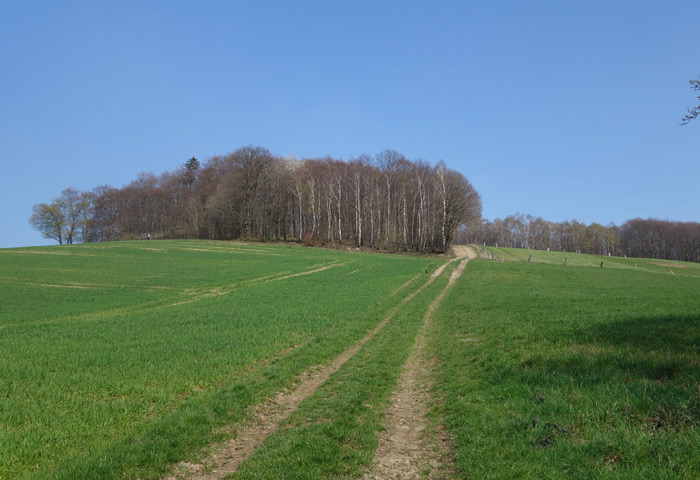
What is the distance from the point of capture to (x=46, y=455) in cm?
639

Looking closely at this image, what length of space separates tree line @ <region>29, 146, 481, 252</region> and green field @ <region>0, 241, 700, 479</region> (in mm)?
53597

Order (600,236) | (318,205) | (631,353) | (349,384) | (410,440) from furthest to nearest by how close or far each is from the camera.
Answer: (600,236)
(318,205)
(349,384)
(631,353)
(410,440)

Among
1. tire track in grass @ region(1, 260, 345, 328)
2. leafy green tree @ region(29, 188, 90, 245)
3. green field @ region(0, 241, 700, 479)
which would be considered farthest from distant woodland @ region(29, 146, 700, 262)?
green field @ region(0, 241, 700, 479)

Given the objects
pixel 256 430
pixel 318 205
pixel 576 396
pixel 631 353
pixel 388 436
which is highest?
pixel 318 205

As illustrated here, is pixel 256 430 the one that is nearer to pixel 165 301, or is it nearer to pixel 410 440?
pixel 410 440

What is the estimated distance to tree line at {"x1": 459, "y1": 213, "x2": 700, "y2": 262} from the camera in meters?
128

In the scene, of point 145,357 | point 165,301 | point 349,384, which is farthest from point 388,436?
point 165,301

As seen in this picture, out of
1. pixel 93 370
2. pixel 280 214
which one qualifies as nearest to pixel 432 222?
pixel 280 214

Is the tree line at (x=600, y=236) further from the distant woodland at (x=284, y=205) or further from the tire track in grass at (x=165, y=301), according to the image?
the tire track in grass at (x=165, y=301)

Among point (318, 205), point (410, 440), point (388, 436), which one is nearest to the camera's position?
point (410, 440)

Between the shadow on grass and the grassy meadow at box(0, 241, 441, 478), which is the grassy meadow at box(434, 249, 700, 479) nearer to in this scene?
the shadow on grass

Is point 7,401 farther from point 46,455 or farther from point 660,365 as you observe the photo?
point 660,365

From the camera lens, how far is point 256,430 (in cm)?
764

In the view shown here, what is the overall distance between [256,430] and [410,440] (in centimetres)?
317
